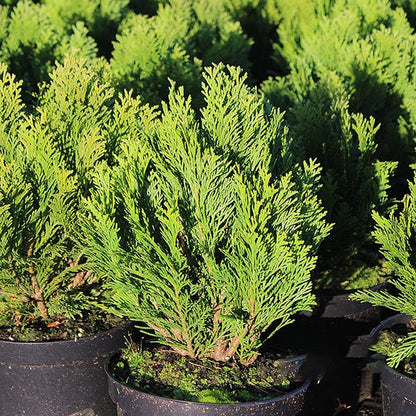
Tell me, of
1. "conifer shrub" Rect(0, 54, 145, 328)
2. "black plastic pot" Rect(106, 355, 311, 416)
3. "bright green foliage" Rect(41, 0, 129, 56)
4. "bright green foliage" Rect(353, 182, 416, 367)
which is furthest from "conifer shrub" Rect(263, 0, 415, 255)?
"bright green foliage" Rect(41, 0, 129, 56)

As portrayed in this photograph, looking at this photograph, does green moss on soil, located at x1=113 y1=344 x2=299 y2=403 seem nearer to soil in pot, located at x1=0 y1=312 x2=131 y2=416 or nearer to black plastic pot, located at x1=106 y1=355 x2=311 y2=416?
black plastic pot, located at x1=106 y1=355 x2=311 y2=416

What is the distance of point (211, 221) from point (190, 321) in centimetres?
44

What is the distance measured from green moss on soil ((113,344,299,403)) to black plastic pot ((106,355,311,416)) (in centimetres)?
7

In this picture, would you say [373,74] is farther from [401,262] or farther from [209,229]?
[209,229]

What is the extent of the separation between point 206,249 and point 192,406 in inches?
24.8

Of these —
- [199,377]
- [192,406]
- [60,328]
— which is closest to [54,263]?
[60,328]

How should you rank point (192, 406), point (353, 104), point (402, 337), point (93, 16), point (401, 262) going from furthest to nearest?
point (93, 16) → point (353, 104) → point (402, 337) → point (401, 262) → point (192, 406)

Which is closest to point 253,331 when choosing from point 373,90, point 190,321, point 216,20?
point 190,321

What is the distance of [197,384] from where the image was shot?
115 inches

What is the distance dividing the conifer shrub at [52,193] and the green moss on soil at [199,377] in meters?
0.48

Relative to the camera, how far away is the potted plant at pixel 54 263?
3.23 m

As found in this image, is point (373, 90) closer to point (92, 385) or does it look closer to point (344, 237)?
point (344, 237)

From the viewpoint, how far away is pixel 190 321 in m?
3.01

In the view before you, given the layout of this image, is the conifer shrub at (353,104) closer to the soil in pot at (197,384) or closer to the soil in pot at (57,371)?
the soil in pot at (197,384)
